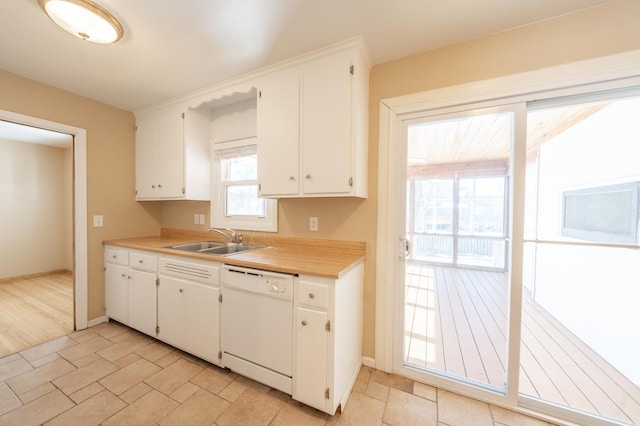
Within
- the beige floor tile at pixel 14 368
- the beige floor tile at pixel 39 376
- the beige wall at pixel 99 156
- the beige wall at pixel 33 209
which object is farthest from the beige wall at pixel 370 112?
the beige wall at pixel 33 209

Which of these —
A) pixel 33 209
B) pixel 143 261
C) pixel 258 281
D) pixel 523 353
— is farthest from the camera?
pixel 33 209

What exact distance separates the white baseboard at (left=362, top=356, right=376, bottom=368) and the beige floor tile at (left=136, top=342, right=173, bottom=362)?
1688 mm

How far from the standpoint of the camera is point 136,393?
158 centimetres

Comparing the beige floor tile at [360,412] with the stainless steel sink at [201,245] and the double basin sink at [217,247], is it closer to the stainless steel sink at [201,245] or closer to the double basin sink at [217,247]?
the double basin sink at [217,247]

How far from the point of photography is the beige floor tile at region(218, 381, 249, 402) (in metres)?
1.55

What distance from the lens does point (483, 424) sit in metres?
1.39

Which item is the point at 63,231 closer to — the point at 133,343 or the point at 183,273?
the point at 133,343

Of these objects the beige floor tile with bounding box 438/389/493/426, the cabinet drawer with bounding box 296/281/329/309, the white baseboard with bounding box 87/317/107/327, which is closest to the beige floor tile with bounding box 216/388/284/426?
the cabinet drawer with bounding box 296/281/329/309

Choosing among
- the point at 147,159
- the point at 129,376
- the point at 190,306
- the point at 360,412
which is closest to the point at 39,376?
the point at 129,376

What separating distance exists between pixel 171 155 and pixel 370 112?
2126mm

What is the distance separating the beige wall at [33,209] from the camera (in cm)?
375

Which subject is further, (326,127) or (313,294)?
(326,127)

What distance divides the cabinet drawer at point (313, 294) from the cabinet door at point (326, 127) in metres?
0.66

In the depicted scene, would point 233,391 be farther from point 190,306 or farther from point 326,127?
point 326,127
